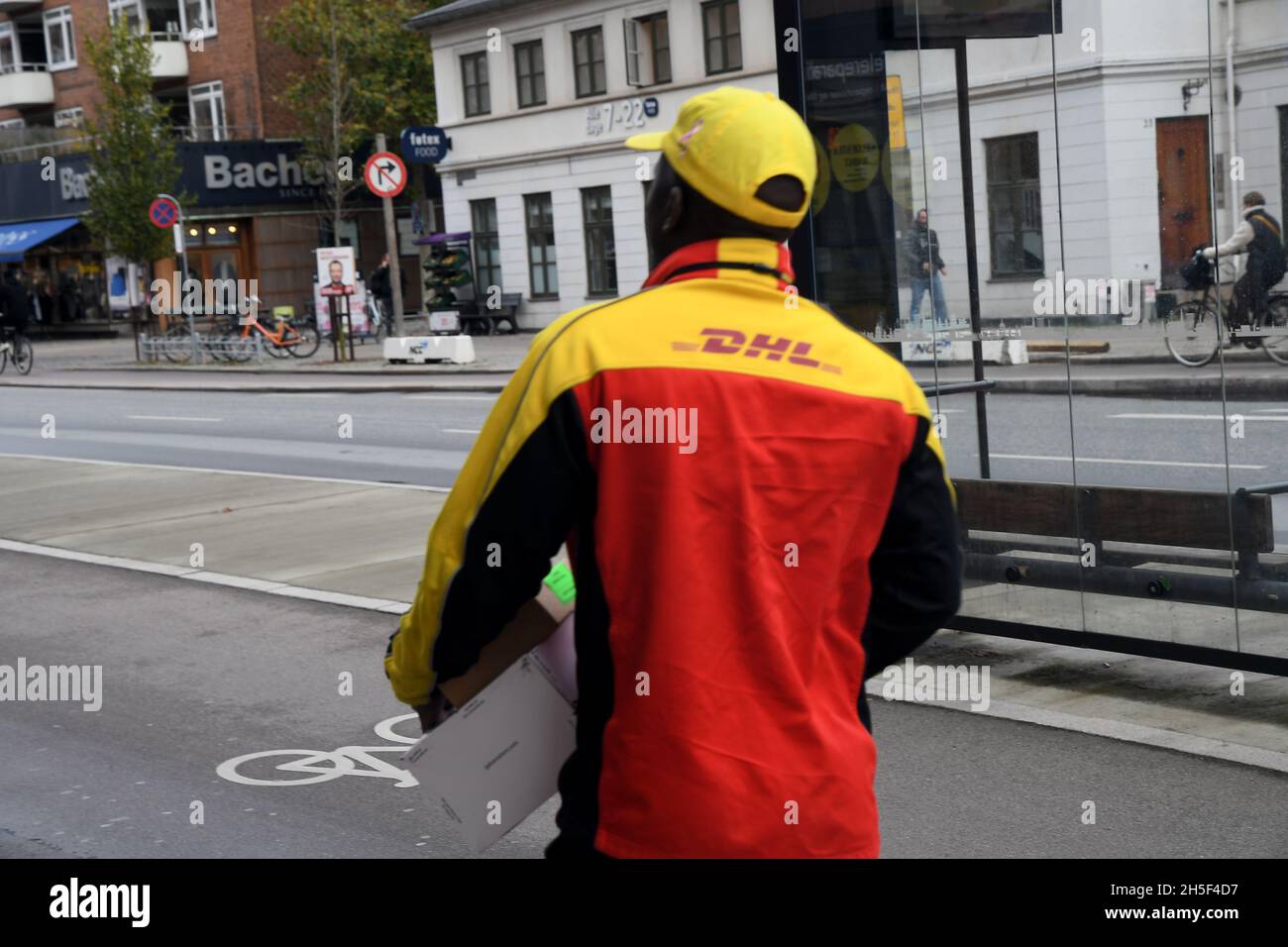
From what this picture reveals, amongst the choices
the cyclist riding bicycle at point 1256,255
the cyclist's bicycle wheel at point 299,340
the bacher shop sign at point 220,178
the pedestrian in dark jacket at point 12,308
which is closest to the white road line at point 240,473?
the cyclist riding bicycle at point 1256,255

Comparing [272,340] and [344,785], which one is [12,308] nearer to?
[272,340]

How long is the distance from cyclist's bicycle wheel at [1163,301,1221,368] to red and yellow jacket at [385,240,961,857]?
4.55 m

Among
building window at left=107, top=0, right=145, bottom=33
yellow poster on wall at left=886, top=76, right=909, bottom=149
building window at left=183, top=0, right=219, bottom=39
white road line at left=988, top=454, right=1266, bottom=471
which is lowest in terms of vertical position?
white road line at left=988, top=454, right=1266, bottom=471

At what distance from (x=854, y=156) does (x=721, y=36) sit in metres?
26.8

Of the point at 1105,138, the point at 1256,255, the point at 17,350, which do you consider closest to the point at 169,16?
the point at 17,350

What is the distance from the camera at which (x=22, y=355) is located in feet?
118

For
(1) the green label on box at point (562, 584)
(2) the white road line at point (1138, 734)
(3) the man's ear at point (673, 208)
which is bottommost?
(2) the white road line at point (1138, 734)

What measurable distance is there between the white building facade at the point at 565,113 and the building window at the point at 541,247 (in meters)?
0.04

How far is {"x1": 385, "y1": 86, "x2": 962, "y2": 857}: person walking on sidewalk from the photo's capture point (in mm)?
2184

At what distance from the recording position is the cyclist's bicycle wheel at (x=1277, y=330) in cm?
627

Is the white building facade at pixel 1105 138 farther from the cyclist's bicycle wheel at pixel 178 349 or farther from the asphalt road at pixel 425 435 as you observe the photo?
the cyclist's bicycle wheel at pixel 178 349

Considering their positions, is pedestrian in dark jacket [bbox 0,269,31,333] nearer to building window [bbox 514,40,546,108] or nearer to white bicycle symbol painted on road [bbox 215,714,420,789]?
building window [bbox 514,40,546,108]

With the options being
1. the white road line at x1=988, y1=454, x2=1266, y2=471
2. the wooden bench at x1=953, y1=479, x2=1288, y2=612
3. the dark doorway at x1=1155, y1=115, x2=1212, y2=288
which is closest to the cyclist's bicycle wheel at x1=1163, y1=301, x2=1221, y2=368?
the dark doorway at x1=1155, y1=115, x2=1212, y2=288
